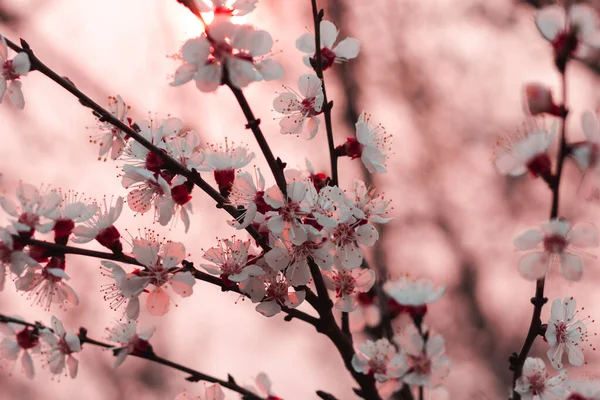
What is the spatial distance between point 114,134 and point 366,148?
Answer: 58 cm

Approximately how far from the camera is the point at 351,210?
4.43ft

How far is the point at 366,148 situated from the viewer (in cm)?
156

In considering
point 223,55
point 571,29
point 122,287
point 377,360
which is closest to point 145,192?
point 122,287

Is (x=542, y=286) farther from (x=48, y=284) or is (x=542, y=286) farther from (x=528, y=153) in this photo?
(x=48, y=284)

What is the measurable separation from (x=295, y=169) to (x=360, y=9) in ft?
16.7

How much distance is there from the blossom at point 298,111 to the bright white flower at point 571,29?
0.53 meters

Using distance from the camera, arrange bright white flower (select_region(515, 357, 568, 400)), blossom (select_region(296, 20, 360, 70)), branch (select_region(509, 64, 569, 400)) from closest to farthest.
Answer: branch (select_region(509, 64, 569, 400)) < bright white flower (select_region(515, 357, 568, 400)) < blossom (select_region(296, 20, 360, 70))

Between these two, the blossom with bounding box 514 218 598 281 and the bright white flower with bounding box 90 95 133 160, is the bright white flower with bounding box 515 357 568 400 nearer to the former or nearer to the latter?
the blossom with bounding box 514 218 598 281

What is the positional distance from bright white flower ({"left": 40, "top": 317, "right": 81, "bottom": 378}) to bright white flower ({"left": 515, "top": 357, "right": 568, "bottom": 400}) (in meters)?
0.96

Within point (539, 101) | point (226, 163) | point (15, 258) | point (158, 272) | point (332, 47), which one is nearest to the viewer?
point (539, 101)

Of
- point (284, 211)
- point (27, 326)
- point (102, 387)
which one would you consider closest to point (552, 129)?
point (284, 211)

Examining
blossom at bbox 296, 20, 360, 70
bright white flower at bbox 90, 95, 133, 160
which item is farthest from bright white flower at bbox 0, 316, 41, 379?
blossom at bbox 296, 20, 360, 70

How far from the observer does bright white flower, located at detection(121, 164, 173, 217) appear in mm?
1431

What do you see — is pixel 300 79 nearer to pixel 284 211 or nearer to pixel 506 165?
pixel 284 211
